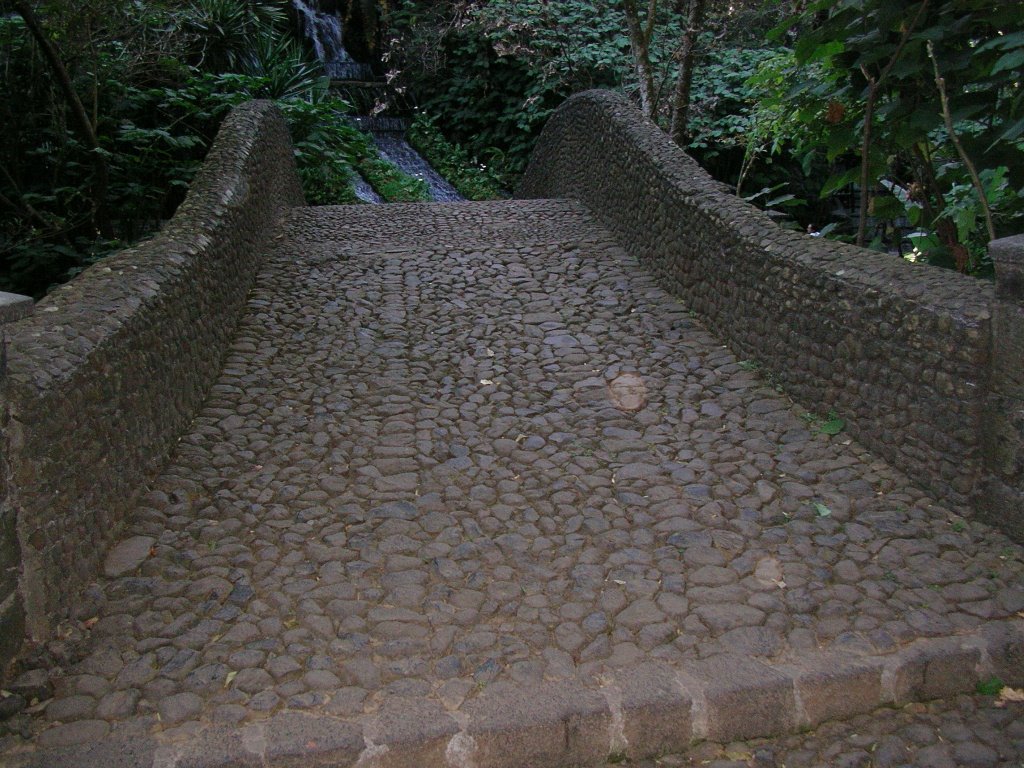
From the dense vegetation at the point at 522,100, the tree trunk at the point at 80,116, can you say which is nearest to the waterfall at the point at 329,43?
the dense vegetation at the point at 522,100

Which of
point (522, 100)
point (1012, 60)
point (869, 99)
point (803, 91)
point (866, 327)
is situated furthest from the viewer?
point (522, 100)

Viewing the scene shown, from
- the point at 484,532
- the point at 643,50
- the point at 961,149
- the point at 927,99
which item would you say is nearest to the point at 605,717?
the point at 484,532

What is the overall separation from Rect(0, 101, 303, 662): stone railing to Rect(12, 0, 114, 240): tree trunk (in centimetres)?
172

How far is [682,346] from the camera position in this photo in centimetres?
610

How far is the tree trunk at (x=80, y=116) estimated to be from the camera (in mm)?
6637

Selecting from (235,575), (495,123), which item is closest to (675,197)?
(235,575)

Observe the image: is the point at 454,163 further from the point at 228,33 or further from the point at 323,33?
the point at 228,33

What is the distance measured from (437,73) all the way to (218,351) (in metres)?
12.1

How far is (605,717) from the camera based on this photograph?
3154mm

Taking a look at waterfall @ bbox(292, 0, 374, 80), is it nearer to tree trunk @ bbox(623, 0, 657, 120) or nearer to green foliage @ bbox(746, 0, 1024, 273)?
tree trunk @ bbox(623, 0, 657, 120)

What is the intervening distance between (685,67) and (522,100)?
6.14 metres

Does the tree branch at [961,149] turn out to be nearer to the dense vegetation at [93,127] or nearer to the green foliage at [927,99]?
the green foliage at [927,99]

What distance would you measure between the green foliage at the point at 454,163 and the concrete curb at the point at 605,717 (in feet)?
37.4

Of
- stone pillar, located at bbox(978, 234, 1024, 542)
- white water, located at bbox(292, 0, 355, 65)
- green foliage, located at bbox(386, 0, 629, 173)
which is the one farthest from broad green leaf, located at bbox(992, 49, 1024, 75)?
white water, located at bbox(292, 0, 355, 65)
